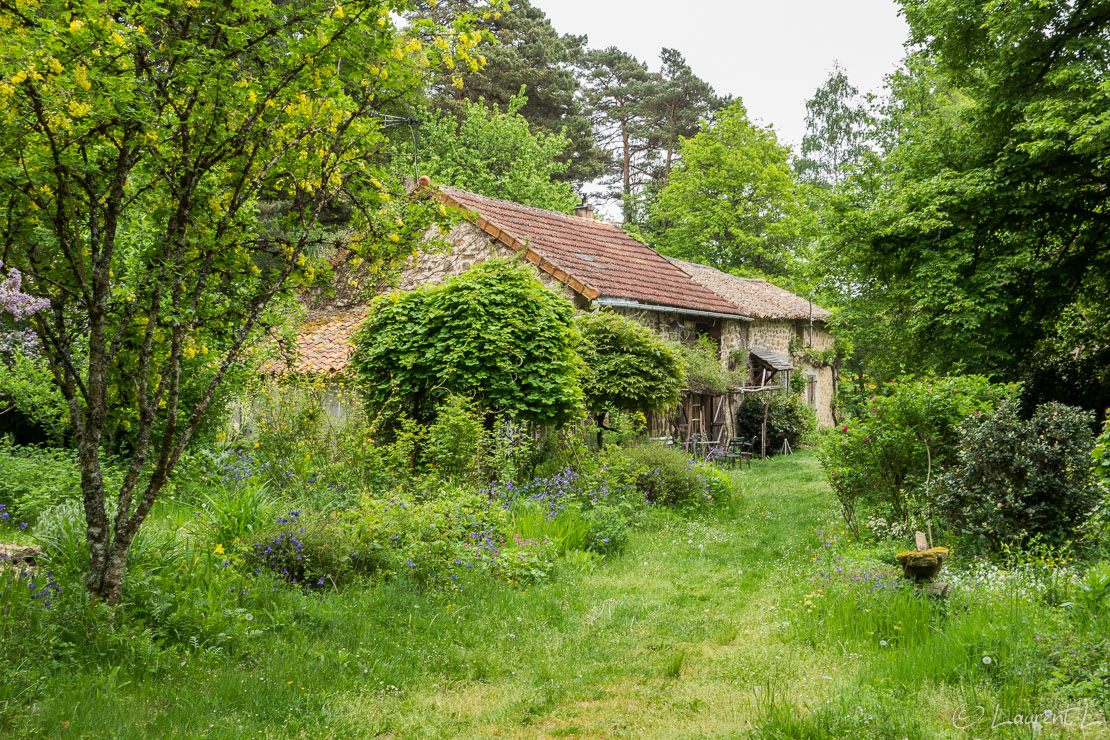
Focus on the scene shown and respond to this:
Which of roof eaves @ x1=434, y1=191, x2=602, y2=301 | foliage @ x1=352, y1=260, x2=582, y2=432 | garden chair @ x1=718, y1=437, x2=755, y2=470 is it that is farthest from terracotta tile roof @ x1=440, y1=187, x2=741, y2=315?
garden chair @ x1=718, y1=437, x2=755, y2=470

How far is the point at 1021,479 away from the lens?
21.9 ft

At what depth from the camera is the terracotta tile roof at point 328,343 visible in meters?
13.2

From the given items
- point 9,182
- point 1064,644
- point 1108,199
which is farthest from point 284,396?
point 1108,199

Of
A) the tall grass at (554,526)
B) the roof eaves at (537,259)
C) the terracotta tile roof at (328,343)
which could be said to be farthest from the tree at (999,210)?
the terracotta tile roof at (328,343)

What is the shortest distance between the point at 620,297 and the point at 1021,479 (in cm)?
918

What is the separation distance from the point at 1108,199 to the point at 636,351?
7.77m

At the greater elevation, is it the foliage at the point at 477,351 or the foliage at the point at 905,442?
the foliage at the point at 477,351

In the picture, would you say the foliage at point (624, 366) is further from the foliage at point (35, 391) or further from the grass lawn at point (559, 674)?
the foliage at point (35, 391)

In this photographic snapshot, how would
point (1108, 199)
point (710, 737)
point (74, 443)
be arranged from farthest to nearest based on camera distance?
1. point (1108, 199)
2. point (74, 443)
3. point (710, 737)

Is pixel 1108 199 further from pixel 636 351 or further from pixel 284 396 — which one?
pixel 284 396

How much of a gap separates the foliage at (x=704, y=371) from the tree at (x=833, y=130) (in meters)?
21.9

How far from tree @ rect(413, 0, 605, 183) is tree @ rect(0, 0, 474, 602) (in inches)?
969

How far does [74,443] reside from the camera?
30.2ft

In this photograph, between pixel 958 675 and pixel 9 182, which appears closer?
pixel 9 182
